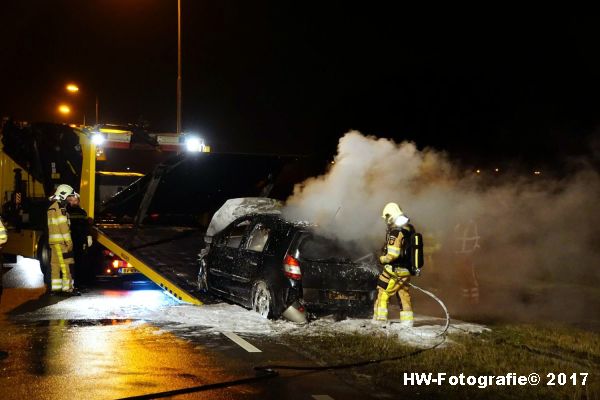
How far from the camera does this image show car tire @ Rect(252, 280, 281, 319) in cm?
940

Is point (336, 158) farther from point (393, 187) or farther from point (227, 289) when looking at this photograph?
point (227, 289)

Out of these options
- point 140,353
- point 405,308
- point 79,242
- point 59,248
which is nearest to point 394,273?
point 405,308

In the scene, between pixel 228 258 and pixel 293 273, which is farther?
pixel 228 258

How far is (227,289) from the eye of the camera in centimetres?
1066

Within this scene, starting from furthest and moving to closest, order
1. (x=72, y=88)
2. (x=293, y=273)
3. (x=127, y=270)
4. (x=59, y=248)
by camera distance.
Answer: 1. (x=72, y=88)
2. (x=127, y=270)
3. (x=59, y=248)
4. (x=293, y=273)

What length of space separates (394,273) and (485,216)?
767cm

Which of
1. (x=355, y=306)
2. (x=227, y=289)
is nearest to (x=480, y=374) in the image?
(x=355, y=306)

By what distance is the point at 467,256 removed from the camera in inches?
515

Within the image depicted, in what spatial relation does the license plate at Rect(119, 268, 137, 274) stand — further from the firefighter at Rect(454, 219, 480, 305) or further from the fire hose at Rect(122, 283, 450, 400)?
the firefighter at Rect(454, 219, 480, 305)

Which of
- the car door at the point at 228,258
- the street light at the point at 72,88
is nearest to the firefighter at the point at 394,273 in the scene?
the car door at the point at 228,258

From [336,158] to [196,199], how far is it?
515 cm

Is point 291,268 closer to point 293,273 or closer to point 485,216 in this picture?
point 293,273

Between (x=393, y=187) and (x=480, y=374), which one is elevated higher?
(x=393, y=187)

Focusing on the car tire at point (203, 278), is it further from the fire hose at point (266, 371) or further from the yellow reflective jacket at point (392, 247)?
the fire hose at point (266, 371)
